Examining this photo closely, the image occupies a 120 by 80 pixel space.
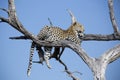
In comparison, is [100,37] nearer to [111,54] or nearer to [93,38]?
[93,38]

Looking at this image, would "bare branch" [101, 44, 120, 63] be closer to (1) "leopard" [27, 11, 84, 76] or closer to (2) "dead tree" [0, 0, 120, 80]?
(2) "dead tree" [0, 0, 120, 80]

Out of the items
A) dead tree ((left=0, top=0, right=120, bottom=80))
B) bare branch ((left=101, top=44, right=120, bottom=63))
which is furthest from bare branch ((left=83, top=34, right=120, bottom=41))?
bare branch ((left=101, top=44, right=120, bottom=63))

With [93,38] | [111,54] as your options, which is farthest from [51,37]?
[111,54]

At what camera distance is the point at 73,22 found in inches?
157

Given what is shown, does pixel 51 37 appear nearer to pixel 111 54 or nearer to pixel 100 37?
pixel 100 37

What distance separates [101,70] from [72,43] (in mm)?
424

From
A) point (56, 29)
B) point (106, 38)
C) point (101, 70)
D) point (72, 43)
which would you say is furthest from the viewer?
point (56, 29)

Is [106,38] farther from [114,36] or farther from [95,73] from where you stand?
[95,73]

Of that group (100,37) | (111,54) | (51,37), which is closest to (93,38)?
(100,37)

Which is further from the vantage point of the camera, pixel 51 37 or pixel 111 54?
pixel 51 37

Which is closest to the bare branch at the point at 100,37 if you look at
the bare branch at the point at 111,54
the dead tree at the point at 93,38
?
the dead tree at the point at 93,38

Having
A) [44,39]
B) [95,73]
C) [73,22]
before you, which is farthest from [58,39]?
[95,73]

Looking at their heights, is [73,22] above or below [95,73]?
above

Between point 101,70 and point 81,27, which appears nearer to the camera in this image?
point 101,70
